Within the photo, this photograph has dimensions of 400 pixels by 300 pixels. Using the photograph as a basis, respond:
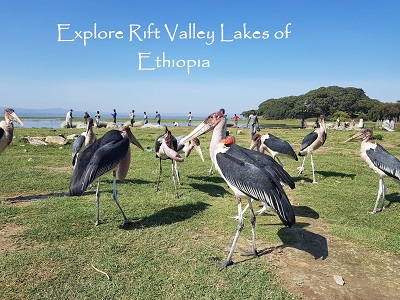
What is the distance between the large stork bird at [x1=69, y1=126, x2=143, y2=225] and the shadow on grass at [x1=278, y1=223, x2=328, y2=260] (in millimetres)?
2916

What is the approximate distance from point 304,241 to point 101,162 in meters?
3.80

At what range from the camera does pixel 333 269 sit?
454cm

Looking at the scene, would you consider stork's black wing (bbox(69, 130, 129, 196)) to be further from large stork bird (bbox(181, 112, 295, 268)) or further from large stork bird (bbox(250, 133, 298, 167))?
large stork bird (bbox(250, 133, 298, 167))

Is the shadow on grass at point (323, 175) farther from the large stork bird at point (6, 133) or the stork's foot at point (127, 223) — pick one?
the large stork bird at point (6, 133)

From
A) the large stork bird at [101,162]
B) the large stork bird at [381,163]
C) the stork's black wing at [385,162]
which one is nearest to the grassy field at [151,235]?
the large stork bird at [381,163]

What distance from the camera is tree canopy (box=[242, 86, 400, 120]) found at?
179 feet

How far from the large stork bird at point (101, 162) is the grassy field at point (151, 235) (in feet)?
2.70

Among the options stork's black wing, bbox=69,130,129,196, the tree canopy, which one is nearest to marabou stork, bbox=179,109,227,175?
stork's black wing, bbox=69,130,129,196

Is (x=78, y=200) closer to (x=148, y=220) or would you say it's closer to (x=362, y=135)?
(x=148, y=220)

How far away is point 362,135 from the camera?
29.3 ft

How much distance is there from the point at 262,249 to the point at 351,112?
209 feet

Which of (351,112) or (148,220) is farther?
(351,112)

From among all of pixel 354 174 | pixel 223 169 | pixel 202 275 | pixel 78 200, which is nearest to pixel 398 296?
pixel 202 275

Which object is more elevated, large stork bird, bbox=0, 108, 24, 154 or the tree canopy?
the tree canopy
